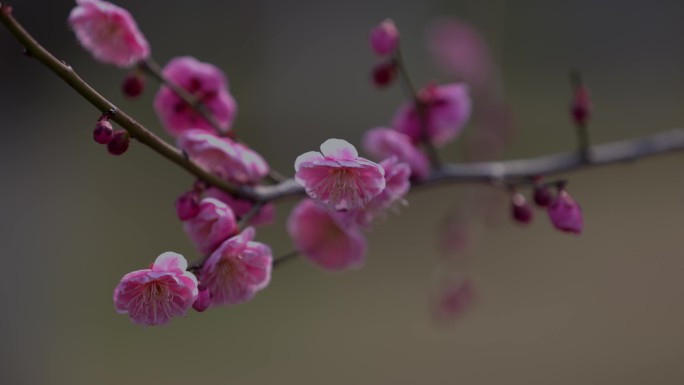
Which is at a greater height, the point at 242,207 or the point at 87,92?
the point at 87,92

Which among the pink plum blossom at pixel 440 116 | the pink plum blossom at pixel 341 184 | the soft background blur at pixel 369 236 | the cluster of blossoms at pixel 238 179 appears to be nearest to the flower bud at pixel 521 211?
the cluster of blossoms at pixel 238 179

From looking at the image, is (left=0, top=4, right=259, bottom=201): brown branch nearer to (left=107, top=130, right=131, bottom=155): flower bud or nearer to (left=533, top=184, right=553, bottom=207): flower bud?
(left=107, top=130, right=131, bottom=155): flower bud

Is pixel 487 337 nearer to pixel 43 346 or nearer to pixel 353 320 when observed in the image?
pixel 353 320

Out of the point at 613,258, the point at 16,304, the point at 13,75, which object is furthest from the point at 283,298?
the point at 13,75

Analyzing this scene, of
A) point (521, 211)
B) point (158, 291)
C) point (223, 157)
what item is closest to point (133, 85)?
point (223, 157)

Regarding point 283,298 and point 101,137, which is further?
point 283,298

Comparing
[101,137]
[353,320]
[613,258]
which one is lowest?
[613,258]

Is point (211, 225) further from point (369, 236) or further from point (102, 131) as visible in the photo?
point (369, 236)
